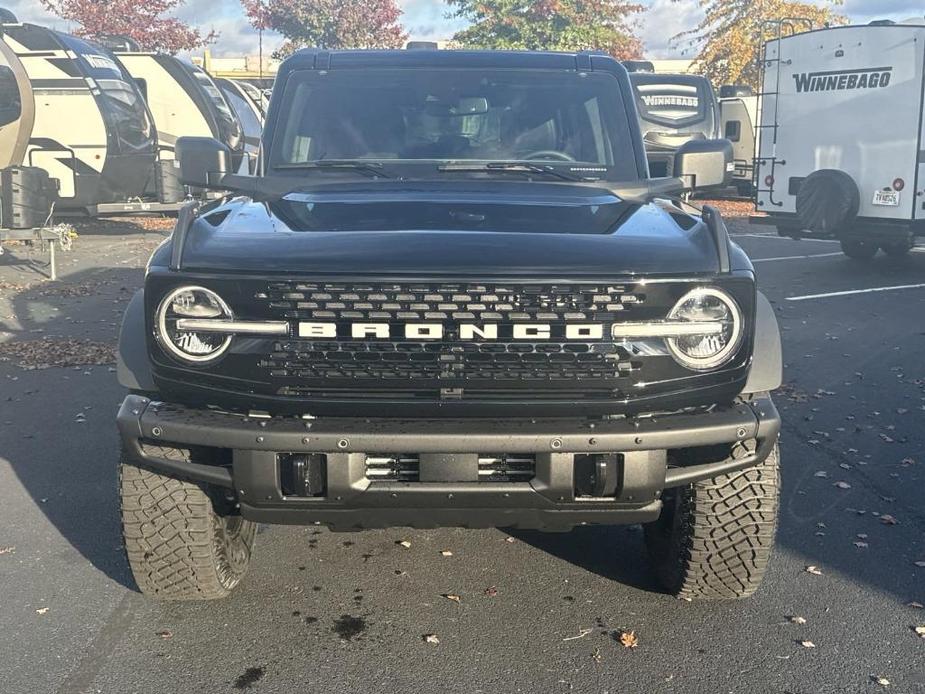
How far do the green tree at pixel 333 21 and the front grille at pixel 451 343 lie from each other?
36.7 meters

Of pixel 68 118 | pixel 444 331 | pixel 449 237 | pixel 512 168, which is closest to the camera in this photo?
pixel 444 331

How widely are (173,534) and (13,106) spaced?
11.0 meters

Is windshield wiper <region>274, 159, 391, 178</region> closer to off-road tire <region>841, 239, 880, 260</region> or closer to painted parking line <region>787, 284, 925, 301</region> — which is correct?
painted parking line <region>787, 284, 925, 301</region>

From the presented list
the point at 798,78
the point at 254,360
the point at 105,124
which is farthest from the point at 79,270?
the point at 254,360

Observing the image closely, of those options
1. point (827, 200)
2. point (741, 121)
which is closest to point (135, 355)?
point (827, 200)

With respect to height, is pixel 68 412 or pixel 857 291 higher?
pixel 857 291

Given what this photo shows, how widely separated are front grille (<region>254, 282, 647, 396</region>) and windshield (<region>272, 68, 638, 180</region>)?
151 centimetres

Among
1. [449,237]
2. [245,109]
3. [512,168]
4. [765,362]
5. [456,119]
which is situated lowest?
[765,362]

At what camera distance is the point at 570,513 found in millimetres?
3229

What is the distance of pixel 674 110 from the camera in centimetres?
2077

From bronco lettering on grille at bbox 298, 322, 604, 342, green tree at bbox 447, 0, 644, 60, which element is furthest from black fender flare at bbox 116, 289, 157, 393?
green tree at bbox 447, 0, 644, 60

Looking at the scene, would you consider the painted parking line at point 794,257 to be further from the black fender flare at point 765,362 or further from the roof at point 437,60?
the black fender flare at point 765,362

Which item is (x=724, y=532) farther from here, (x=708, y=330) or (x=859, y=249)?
(x=859, y=249)

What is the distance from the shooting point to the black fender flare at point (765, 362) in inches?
130
